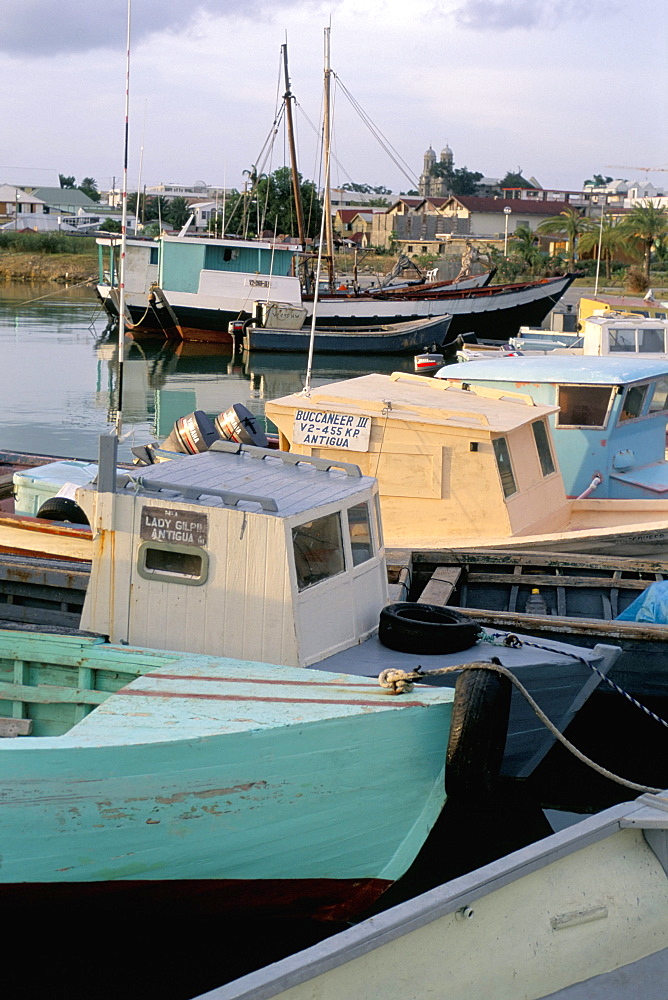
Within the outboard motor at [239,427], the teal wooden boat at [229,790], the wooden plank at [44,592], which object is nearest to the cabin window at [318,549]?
the teal wooden boat at [229,790]

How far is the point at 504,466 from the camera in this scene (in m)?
10.5

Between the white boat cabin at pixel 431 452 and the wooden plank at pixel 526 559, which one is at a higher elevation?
the white boat cabin at pixel 431 452

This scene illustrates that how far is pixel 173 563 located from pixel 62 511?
244cm

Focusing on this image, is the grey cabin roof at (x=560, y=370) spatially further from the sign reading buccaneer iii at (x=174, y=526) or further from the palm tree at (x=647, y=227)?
the palm tree at (x=647, y=227)

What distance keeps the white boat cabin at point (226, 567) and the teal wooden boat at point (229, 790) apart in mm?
331

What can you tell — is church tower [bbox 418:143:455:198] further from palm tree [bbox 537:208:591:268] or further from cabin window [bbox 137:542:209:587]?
cabin window [bbox 137:542:209:587]

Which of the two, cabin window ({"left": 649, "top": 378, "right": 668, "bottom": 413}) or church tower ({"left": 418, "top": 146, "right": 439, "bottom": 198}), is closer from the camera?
cabin window ({"left": 649, "top": 378, "right": 668, "bottom": 413})

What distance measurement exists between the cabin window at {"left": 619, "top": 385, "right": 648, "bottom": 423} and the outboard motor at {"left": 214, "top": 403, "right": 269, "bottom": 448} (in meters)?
4.40

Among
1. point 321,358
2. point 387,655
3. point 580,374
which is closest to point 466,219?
point 321,358

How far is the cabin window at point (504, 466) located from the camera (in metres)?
10.4

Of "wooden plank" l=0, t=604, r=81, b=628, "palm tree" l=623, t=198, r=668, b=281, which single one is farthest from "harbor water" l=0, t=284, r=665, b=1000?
"palm tree" l=623, t=198, r=668, b=281

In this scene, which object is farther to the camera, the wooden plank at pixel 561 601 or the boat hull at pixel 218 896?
the wooden plank at pixel 561 601

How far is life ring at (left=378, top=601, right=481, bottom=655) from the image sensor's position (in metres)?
7.11

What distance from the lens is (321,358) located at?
129 ft
